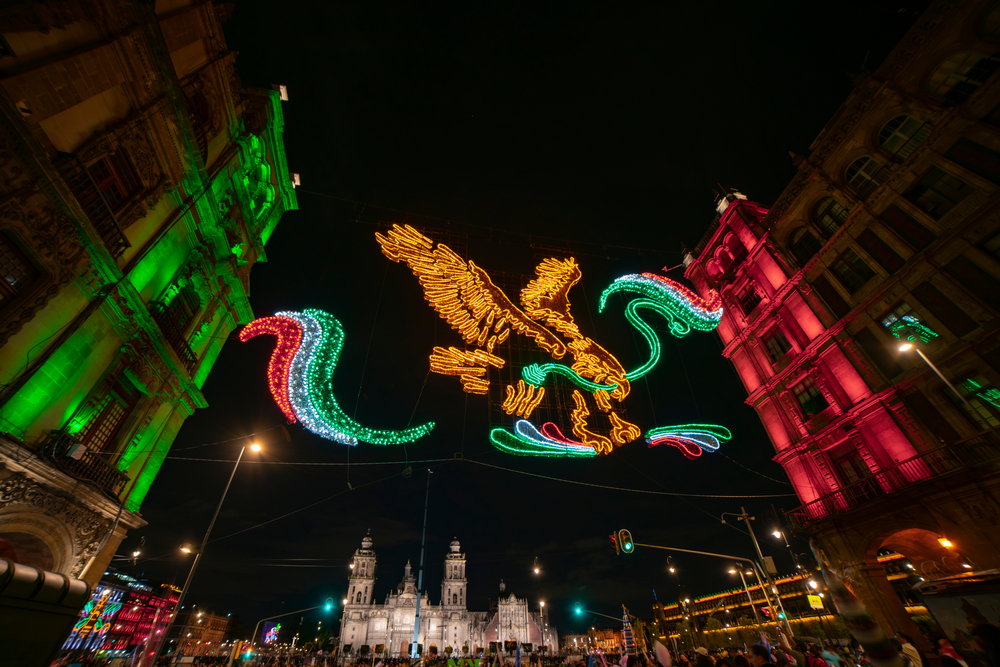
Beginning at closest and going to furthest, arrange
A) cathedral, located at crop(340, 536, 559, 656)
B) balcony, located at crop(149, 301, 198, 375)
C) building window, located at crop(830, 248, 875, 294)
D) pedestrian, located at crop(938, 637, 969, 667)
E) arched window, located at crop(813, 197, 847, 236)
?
pedestrian, located at crop(938, 637, 969, 667), balcony, located at crop(149, 301, 198, 375), building window, located at crop(830, 248, 875, 294), arched window, located at crop(813, 197, 847, 236), cathedral, located at crop(340, 536, 559, 656)

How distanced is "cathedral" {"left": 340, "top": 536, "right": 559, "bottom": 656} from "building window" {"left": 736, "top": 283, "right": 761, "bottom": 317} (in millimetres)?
100414

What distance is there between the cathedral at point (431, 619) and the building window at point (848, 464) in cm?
10000

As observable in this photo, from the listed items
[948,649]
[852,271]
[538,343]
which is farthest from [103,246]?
[852,271]

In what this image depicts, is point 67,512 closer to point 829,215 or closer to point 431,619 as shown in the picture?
point 829,215

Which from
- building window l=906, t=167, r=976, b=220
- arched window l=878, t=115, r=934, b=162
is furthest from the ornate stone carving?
arched window l=878, t=115, r=934, b=162

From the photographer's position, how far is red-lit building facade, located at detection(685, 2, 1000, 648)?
43.0 ft

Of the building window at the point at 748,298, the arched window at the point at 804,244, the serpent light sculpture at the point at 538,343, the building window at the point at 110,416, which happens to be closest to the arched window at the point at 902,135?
the arched window at the point at 804,244

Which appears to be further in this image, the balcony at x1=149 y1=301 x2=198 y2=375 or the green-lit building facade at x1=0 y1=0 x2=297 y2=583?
the balcony at x1=149 y1=301 x2=198 y2=375

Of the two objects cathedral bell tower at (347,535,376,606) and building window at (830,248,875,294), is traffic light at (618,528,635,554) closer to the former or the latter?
building window at (830,248,875,294)

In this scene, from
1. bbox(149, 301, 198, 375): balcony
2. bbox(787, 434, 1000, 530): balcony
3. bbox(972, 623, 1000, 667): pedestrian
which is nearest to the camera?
bbox(972, 623, 1000, 667): pedestrian

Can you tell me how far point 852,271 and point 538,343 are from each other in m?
15.4

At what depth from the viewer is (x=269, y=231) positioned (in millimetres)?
20125

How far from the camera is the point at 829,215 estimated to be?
1961 cm

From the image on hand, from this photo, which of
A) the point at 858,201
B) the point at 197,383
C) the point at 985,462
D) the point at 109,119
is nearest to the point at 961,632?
the point at 985,462
